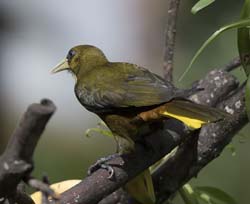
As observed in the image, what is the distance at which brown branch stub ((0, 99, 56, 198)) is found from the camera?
22.7 inches

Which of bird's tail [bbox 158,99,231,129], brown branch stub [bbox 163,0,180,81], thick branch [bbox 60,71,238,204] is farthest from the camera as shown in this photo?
→ brown branch stub [bbox 163,0,180,81]

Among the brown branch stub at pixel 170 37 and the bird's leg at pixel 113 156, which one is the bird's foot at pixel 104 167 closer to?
the bird's leg at pixel 113 156

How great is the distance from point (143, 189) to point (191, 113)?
109 mm

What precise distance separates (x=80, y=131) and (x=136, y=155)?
2.82m

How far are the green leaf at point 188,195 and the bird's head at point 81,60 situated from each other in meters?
0.34

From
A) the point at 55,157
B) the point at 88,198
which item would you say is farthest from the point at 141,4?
the point at 88,198

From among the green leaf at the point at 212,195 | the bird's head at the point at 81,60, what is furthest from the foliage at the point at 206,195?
the bird's head at the point at 81,60

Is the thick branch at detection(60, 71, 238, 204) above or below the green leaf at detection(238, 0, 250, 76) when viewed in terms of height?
below

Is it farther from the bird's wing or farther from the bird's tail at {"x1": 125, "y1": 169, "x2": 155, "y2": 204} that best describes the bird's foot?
the bird's wing

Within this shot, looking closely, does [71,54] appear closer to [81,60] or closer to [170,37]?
[81,60]

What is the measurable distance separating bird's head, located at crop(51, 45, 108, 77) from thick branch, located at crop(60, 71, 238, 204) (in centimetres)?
29

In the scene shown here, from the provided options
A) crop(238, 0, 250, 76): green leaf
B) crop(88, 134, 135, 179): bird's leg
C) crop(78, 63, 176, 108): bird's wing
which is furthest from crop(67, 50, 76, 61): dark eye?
crop(238, 0, 250, 76): green leaf

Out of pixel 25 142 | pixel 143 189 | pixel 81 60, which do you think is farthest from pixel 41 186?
pixel 81 60

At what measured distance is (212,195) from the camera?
1.07 m
